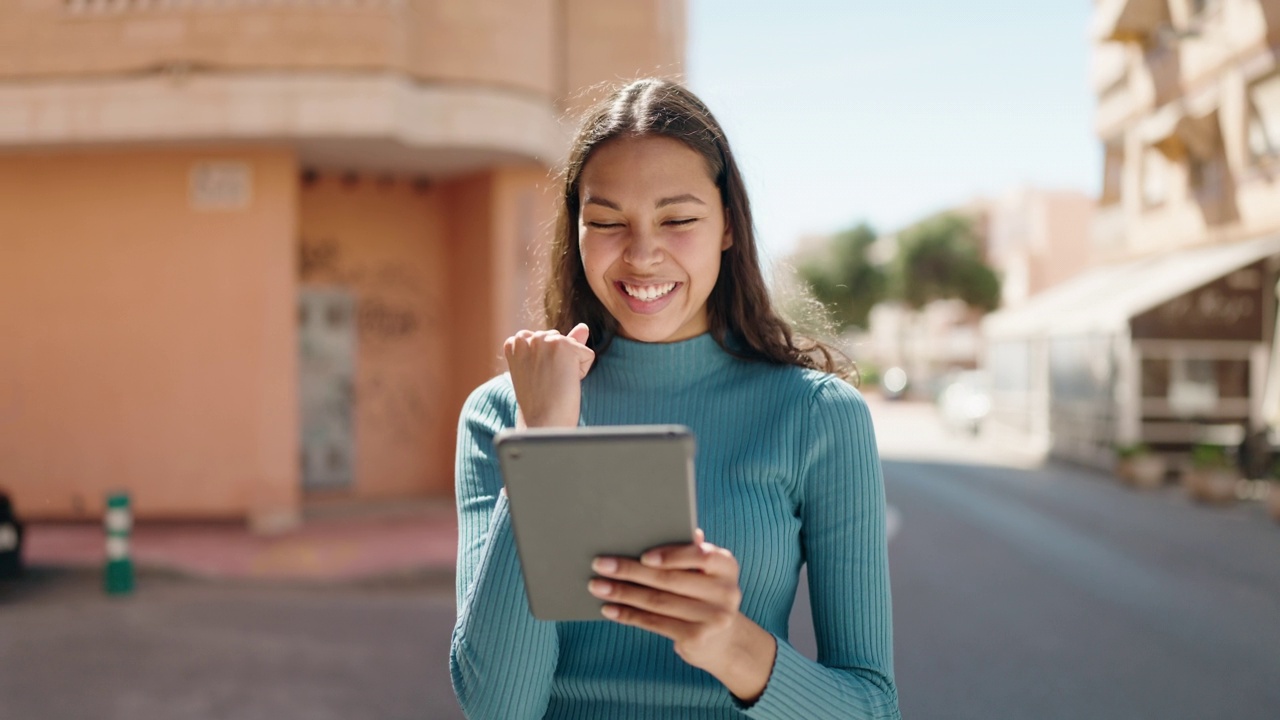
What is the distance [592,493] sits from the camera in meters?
1.16

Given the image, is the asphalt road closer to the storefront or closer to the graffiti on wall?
the storefront

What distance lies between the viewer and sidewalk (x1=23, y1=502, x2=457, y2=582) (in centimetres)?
855

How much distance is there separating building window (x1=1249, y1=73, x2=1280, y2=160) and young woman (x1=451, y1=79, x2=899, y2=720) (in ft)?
51.7

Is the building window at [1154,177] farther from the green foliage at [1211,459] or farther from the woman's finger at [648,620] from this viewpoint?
the woman's finger at [648,620]

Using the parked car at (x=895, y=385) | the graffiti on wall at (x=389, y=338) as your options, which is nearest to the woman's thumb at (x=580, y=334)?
the graffiti on wall at (x=389, y=338)

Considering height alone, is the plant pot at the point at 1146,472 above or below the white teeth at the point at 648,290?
below

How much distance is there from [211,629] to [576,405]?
6.21 m

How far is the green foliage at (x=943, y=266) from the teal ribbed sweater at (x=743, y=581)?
49656 mm

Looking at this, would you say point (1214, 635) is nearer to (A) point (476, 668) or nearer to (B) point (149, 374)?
(A) point (476, 668)

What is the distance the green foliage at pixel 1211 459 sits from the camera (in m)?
13.6

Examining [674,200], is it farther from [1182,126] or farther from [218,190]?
[1182,126]

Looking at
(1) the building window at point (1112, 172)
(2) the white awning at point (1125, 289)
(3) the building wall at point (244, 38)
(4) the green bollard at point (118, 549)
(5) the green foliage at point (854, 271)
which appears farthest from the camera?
(5) the green foliage at point (854, 271)

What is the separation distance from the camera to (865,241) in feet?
176

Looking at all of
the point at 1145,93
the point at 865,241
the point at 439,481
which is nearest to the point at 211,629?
the point at 439,481
